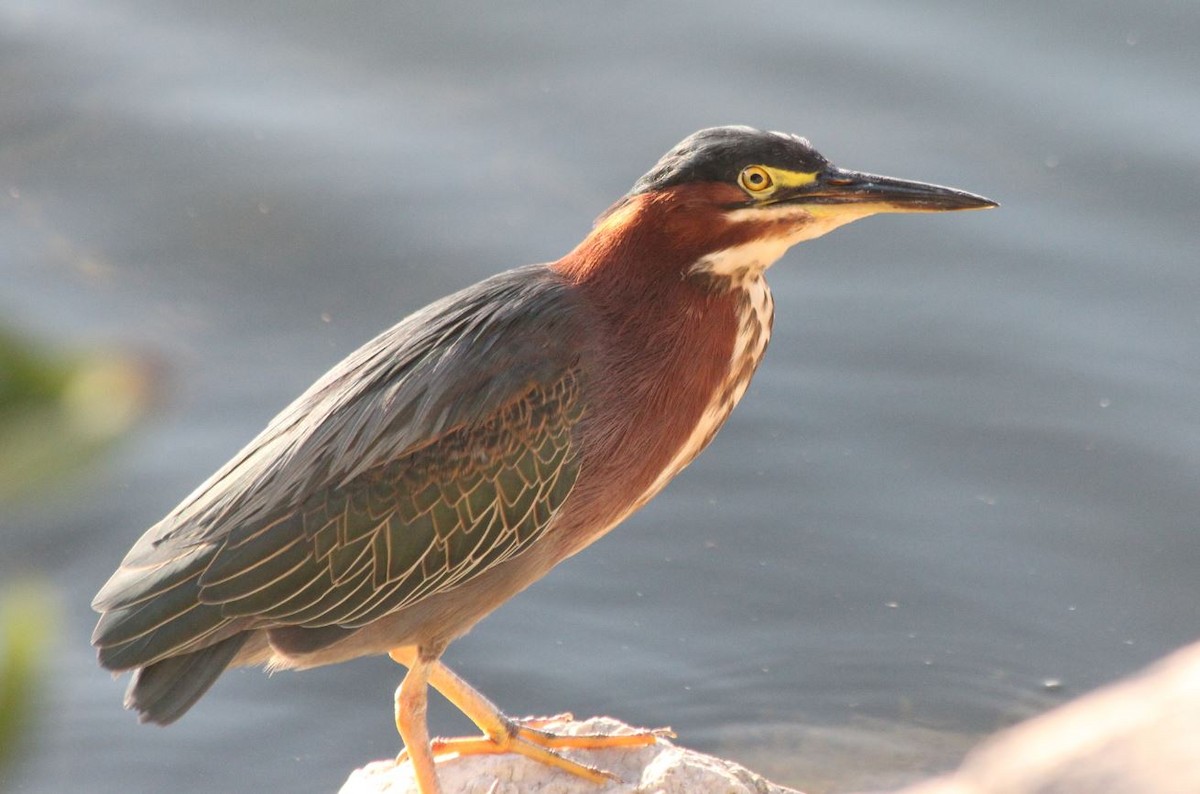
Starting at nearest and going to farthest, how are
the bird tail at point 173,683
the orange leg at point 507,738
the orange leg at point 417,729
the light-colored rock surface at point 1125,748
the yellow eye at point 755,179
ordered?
the light-colored rock surface at point 1125,748 < the bird tail at point 173,683 < the yellow eye at point 755,179 < the orange leg at point 417,729 < the orange leg at point 507,738

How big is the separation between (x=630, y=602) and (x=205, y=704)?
1774mm

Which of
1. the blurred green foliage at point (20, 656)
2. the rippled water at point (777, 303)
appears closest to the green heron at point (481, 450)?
the rippled water at point (777, 303)

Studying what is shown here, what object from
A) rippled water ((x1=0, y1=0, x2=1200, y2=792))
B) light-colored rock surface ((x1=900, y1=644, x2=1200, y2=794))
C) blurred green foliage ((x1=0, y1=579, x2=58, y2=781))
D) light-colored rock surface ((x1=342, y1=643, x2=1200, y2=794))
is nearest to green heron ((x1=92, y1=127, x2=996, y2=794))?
light-colored rock surface ((x1=342, y1=643, x2=1200, y2=794))

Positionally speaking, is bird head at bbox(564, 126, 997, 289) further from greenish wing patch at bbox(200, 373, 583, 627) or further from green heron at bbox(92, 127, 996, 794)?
greenish wing patch at bbox(200, 373, 583, 627)

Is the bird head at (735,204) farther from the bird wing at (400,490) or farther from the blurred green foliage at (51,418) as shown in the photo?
the blurred green foliage at (51,418)

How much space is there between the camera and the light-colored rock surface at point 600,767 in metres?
4.17

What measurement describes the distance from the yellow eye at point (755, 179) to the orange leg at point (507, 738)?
1.56m

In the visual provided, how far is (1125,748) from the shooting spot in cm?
376

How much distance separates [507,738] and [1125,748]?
167 cm

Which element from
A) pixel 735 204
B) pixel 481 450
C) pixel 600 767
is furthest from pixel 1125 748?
pixel 481 450

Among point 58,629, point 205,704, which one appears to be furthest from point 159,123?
point 58,629

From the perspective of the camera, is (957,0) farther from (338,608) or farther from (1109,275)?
(338,608)

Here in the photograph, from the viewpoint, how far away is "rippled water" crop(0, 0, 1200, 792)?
20.7 ft

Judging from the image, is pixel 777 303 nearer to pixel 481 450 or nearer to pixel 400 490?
pixel 481 450
